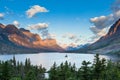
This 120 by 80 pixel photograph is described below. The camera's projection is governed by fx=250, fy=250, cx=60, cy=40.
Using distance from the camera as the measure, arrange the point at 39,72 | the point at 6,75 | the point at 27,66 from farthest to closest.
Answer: the point at 27,66
the point at 39,72
the point at 6,75

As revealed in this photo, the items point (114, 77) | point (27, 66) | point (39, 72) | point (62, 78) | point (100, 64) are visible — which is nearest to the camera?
point (100, 64)

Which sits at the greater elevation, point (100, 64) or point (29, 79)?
point (100, 64)

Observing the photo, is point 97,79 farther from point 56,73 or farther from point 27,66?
point 27,66

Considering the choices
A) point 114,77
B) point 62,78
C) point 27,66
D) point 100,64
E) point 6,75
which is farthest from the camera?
point 27,66

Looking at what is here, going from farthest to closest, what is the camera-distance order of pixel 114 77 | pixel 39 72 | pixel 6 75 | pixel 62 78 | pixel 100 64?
pixel 39 72 < pixel 114 77 < pixel 62 78 < pixel 6 75 < pixel 100 64

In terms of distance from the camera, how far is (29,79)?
8462 cm

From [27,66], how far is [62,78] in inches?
4974

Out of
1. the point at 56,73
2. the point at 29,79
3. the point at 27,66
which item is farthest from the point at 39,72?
the point at 56,73

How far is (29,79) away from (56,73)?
21460 mm

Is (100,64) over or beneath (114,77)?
over

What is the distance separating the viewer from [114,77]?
8056 centimetres

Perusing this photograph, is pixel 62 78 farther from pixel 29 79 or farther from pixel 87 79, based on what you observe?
pixel 29 79

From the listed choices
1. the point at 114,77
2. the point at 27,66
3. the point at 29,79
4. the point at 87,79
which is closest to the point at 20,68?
the point at 27,66

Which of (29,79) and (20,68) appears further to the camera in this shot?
(20,68)
